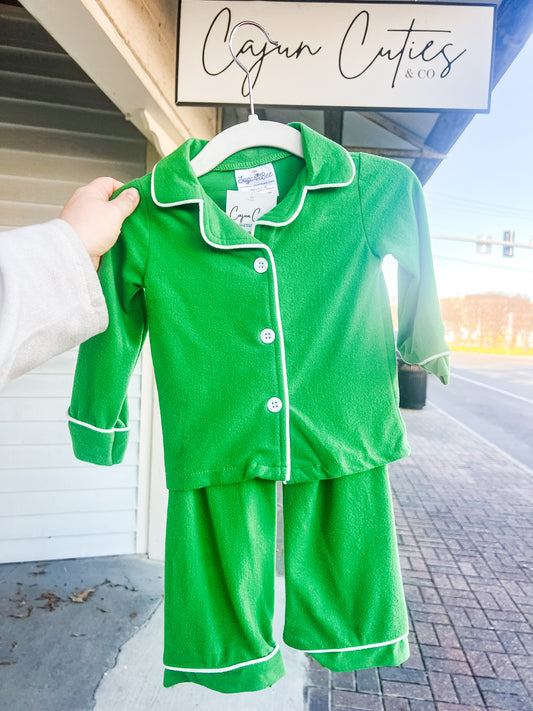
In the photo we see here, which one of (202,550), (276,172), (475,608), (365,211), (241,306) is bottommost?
(475,608)

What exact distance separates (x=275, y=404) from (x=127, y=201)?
56 centimetres

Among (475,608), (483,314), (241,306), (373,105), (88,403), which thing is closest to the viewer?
(241,306)

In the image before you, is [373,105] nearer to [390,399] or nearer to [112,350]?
[390,399]

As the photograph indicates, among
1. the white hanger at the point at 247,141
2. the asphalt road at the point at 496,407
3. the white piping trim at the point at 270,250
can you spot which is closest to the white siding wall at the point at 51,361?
the white hanger at the point at 247,141

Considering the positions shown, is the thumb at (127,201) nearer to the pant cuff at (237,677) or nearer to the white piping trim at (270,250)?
the white piping trim at (270,250)

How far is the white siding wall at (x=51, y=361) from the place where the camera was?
294cm

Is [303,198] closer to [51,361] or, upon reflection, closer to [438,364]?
[438,364]

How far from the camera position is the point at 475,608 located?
302 centimetres

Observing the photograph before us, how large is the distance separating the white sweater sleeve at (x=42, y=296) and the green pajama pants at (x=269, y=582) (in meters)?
0.53

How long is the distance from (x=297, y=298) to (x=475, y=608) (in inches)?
102

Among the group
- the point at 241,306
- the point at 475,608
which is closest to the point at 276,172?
the point at 241,306

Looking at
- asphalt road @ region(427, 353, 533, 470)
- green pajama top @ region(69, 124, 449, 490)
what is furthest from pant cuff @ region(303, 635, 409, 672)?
asphalt road @ region(427, 353, 533, 470)

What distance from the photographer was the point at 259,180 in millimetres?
1347

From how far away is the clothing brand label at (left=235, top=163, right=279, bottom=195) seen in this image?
4.40 feet
